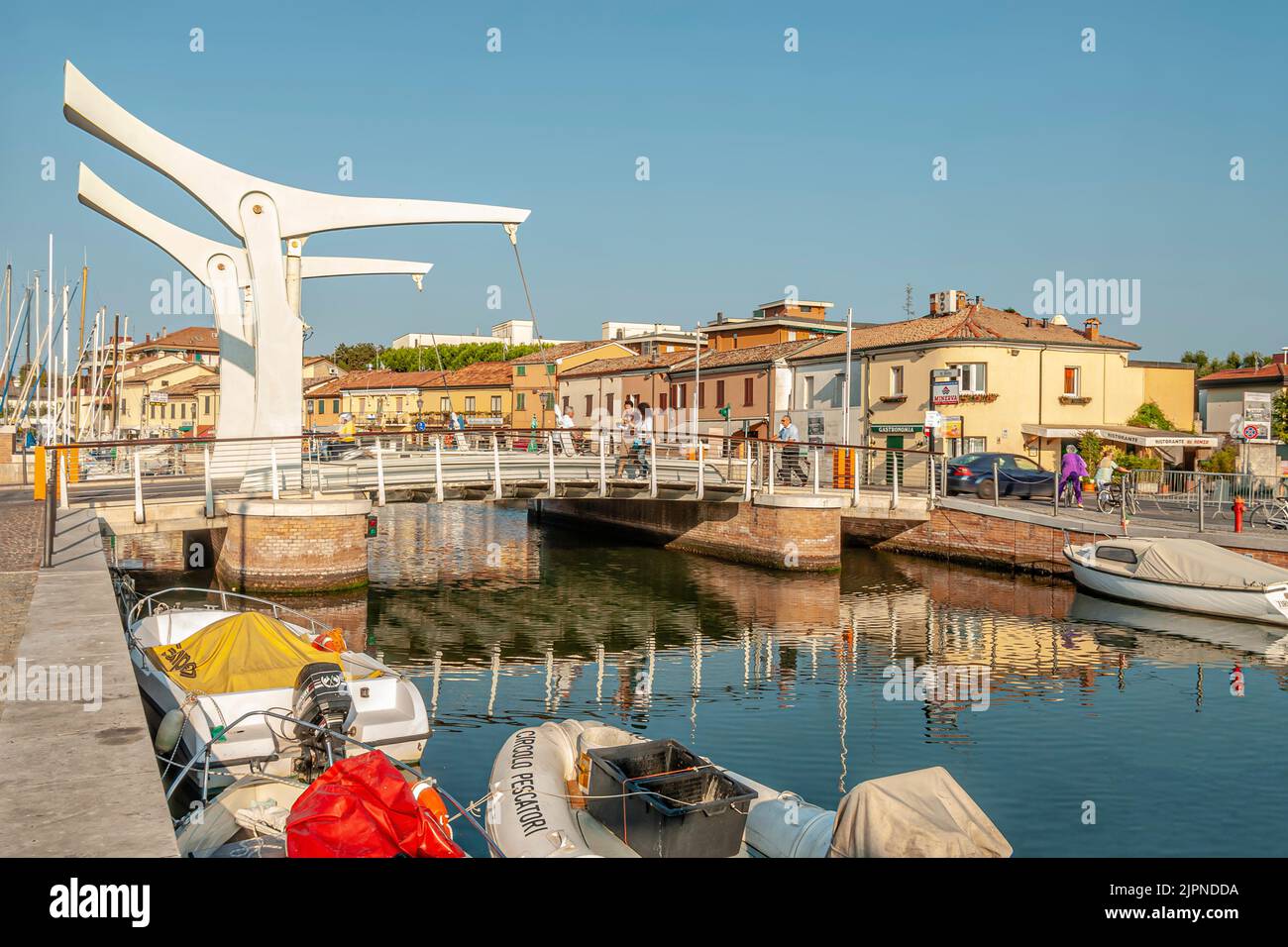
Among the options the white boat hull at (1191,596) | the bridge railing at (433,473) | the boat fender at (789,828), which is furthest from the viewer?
the bridge railing at (433,473)

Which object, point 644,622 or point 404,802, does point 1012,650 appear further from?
point 404,802

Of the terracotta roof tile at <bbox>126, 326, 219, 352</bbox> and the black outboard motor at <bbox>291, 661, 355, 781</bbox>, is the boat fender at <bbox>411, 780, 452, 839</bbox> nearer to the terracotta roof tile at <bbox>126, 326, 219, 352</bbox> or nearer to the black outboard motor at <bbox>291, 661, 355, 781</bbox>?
the black outboard motor at <bbox>291, 661, 355, 781</bbox>

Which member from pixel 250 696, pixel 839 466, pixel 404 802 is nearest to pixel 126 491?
pixel 250 696

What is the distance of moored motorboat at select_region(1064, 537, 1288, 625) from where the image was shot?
752 inches

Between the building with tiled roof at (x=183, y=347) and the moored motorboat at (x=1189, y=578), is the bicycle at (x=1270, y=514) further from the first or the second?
the building with tiled roof at (x=183, y=347)

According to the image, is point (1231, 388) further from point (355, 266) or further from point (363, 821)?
point (363, 821)

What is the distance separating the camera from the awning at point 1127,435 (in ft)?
125

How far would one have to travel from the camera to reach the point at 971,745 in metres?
12.3

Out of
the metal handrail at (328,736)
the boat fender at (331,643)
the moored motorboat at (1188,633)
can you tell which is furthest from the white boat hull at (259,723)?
the moored motorboat at (1188,633)

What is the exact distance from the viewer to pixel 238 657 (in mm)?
11438

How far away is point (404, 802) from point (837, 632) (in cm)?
1443

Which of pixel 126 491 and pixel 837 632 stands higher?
pixel 126 491

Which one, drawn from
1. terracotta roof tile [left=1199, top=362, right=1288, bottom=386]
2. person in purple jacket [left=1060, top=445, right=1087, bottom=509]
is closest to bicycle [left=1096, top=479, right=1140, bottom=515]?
person in purple jacket [left=1060, top=445, right=1087, bottom=509]

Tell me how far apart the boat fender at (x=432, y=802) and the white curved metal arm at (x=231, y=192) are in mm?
17976
